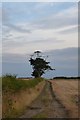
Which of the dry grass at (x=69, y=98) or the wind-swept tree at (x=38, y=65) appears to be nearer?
the dry grass at (x=69, y=98)

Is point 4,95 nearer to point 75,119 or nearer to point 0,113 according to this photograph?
point 0,113

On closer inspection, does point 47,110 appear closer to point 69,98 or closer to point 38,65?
point 69,98

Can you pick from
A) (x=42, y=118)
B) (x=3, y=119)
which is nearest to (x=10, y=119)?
(x=3, y=119)

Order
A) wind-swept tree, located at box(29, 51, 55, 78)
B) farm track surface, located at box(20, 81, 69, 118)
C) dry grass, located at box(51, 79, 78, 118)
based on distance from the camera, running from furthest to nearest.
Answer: wind-swept tree, located at box(29, 51, 55, 78)
dry grass, located at box(51, 79, 78, 118)
farm track surface, located at box(20, 81, 69, 118)

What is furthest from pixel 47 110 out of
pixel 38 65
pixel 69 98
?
pixel 38 65

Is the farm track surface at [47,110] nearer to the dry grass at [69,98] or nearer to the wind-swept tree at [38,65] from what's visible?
the dry grass at [69,98]

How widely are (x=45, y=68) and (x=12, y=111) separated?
96.5 metres

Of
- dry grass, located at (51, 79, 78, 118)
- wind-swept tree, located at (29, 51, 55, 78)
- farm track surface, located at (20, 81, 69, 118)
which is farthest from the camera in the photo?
wind-swept tree, located at (29, 51, 55, 78)

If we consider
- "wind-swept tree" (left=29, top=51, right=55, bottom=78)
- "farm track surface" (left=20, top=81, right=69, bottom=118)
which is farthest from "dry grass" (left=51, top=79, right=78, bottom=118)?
"wind-swept tree" (left=29, top=51, right=55, bottom=78)

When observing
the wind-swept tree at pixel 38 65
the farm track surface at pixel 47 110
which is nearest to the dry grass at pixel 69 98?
the farm track surface at pixel 47 110

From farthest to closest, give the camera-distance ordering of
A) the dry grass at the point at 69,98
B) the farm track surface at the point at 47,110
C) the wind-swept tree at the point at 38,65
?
the wind-swept tree at the point at 38,65 → the dry grass at the point at 69,98 → the farm track surface at the point at 47,110

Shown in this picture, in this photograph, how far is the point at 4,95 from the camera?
22625 mm

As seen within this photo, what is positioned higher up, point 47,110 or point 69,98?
point 47,110

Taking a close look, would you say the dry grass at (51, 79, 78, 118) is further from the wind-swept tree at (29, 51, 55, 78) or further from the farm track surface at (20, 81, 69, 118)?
the wind-swept tree at (29, 51, 55, 78)
